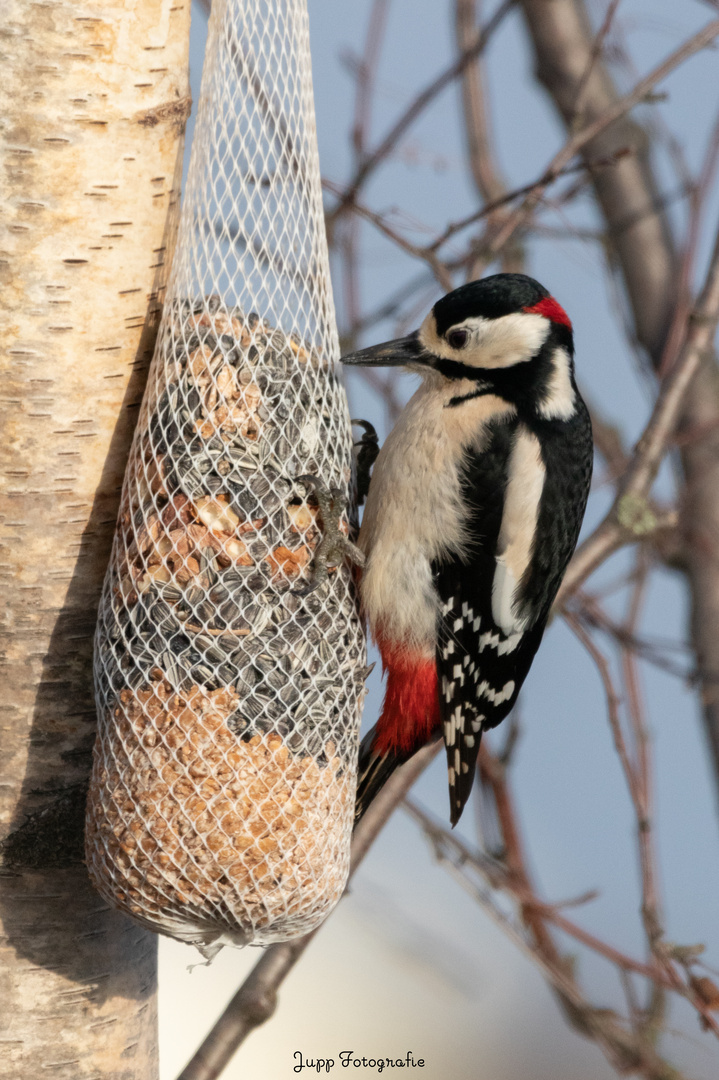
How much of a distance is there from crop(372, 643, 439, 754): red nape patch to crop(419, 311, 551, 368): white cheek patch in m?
0.58

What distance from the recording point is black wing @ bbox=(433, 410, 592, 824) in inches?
79.7

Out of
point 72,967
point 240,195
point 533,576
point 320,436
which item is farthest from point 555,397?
point 72,967

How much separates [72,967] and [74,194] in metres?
1.25

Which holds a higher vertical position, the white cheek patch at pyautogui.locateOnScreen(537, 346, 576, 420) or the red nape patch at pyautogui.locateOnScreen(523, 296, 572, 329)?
the red nape patch at pyautogui.locateOnScreen(523, 296, 572, 329)

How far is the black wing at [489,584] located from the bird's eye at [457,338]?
0.18 metres

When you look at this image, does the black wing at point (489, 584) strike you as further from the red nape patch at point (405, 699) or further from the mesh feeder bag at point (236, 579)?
the mesh feeder bag at point (236, 579)

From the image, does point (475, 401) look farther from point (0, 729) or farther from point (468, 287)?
point (0, 729)

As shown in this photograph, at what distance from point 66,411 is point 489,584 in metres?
0.83

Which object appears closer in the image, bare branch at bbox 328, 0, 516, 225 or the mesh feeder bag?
the mesh feeder bag

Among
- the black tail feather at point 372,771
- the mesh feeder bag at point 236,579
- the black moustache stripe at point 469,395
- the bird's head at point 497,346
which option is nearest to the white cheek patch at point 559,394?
the bird's head at point 497,346

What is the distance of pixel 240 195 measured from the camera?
1.73 meters

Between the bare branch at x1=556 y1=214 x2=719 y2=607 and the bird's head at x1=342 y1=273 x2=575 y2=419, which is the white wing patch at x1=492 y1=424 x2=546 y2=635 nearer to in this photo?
the bird's head at x1=342 y1=273 x2=575 y2=419

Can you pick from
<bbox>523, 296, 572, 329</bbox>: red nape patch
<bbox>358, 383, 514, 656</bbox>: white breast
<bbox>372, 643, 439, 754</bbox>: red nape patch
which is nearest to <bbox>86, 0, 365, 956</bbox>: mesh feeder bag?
<bbox>358, 383, 514, 656</bbox>: white breast

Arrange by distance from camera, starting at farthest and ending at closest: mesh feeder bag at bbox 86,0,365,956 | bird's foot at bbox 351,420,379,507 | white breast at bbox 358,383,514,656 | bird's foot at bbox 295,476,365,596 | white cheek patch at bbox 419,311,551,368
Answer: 1. bird's foot at bbox 351,420,379,507
2. white cheek patch at bbox 419,311,551,368
3. white breast at bbox 358,383,514,656
4. bird's foot at bbox 295,476,365,596
5. mesh feeder bag at bbox 86,0,365,956
